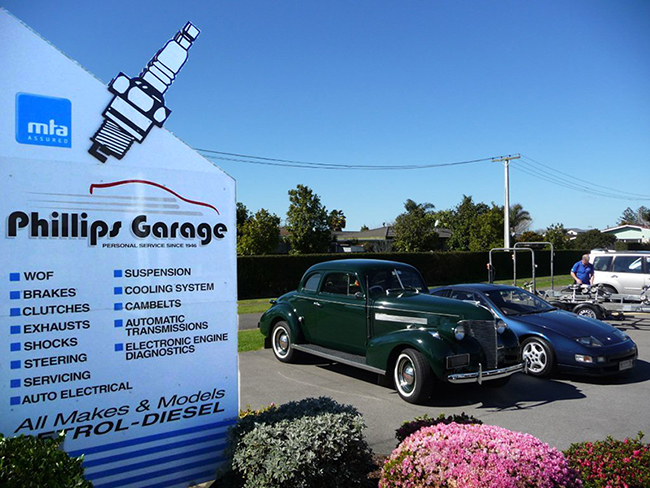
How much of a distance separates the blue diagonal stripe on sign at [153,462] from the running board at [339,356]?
384 cm

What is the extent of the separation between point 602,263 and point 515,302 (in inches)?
378

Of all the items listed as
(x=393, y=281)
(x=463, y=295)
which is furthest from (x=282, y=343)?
(x=463, y=295)

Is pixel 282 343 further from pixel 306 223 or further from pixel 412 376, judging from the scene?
pixel 306 223

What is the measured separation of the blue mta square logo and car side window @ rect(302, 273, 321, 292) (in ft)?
20.5

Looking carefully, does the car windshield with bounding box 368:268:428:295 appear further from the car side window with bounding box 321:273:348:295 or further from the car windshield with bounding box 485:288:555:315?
the car windshield with bounding box 485:288:555:315

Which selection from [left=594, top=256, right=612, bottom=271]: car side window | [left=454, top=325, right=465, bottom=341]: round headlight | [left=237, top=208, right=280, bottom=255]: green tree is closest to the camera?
[left=454, top=325, right=465, bottom=341]: round headlight

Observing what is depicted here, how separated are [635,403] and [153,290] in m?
6.80

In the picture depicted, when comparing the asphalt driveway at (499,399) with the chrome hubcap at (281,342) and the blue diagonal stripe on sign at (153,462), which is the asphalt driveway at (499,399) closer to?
the chrome hubcap at (281,342)

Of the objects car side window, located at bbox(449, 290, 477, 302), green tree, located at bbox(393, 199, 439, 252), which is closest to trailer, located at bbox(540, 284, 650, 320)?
car side window, located at bbox(449, 290, 477, 302)

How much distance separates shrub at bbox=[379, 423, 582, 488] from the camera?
2.95 metres

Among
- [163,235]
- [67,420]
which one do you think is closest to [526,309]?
[163,235]

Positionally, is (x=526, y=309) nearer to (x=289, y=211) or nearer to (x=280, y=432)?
(x=280, y=432)

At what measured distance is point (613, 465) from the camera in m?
3.39

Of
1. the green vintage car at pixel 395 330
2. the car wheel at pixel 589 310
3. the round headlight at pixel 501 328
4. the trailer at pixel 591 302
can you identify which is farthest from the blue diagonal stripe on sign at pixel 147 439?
the car wheel at pixel 589 310
